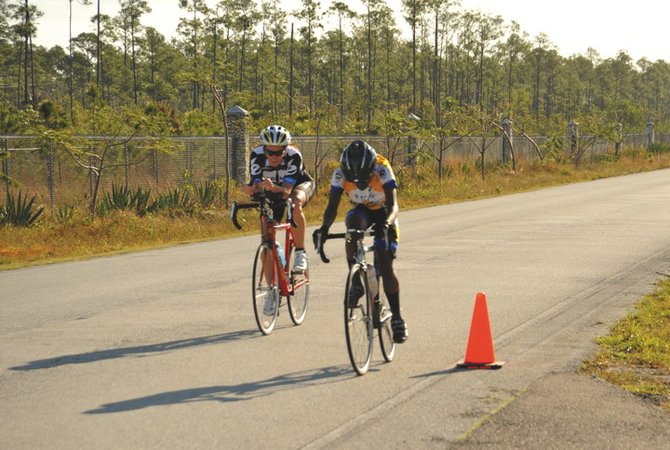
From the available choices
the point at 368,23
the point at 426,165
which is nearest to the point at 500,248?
the point at 426,165

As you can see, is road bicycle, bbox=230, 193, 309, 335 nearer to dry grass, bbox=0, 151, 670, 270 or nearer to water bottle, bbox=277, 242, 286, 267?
water bottle, bbox=277, 242, 286, 267

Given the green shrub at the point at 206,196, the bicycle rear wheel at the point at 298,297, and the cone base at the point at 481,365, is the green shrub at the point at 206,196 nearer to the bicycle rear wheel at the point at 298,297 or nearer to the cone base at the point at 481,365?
the bicycle rear wheel at the point at 298,297

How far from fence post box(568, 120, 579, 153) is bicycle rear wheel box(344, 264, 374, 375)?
46.4 m

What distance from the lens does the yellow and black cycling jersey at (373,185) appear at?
7.73m

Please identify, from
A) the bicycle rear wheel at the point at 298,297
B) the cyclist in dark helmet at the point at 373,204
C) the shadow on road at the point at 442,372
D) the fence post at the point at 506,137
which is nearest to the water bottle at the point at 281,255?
the bicycle rear wheel at the point at 298,297

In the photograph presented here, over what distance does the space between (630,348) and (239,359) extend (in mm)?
3290

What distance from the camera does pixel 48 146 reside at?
2152 cm

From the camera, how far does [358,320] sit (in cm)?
737

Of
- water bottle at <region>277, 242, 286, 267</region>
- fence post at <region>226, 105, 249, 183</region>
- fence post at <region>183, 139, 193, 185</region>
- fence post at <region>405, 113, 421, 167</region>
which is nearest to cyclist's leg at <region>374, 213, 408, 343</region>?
water bottle at <region>277, 242, 286, 267</region>

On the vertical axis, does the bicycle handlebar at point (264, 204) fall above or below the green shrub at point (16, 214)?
above

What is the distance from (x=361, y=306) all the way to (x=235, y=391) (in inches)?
46.3

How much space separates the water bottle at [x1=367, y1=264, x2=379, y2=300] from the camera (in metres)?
7.52

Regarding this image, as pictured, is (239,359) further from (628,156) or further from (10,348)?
(628,156)

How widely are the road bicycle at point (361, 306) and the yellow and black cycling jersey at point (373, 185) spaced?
0.30 m
